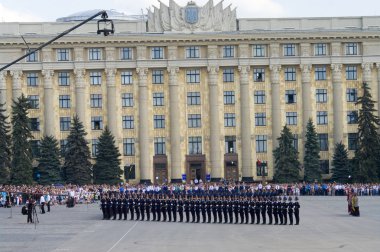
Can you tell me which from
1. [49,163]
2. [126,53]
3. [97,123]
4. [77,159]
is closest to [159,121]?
[97,123]

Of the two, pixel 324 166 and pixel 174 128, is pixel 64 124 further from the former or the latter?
pixel 324 166

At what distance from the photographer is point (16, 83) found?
100438mm

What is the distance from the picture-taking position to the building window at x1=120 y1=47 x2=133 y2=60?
101312mm

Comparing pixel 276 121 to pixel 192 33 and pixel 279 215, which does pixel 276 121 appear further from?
pixel 279 215

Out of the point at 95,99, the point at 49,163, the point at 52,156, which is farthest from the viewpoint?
the point at 95,99

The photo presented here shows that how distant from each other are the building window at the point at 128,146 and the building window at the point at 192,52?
33.0 feet

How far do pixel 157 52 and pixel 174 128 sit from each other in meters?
7.74

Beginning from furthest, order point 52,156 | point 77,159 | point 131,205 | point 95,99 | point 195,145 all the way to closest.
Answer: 1. point 195,145
2. point 95,99
3. point 52,156
4. point 77,159
5. point 131,205

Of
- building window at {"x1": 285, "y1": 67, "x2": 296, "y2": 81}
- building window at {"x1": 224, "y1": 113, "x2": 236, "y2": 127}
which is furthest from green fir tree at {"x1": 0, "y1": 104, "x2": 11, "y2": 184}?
building window at {"x1": 285, "y1": 67, "x2": 296, "y2": 81}

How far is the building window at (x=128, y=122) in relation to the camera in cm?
10200

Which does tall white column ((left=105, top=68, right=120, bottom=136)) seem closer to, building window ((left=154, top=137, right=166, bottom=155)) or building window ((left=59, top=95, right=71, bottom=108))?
building window ((left=59, top=95, right=71, bottom=108))

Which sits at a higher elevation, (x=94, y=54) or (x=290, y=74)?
(x=94, y=54)

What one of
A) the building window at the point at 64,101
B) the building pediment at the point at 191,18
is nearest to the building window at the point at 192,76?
the building pediment at the point at 191,18

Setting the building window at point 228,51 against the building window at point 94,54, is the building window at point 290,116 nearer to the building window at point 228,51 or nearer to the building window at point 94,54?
the building window at point 228,51
